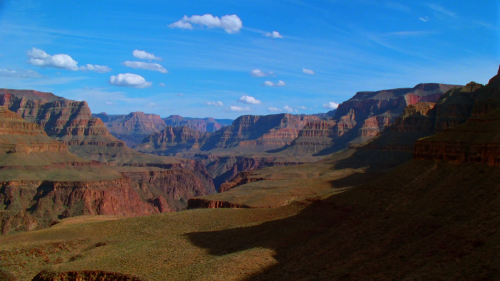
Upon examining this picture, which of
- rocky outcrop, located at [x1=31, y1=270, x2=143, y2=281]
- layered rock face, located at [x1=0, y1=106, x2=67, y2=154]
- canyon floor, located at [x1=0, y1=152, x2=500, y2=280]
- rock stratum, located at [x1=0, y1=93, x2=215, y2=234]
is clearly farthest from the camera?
layered rock face, located at [x1=0, y1=106, x2=67, y2=154]

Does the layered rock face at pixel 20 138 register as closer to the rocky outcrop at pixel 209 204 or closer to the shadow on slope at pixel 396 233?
the rocky outcrop at pixel 209 204

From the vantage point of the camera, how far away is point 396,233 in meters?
33.8

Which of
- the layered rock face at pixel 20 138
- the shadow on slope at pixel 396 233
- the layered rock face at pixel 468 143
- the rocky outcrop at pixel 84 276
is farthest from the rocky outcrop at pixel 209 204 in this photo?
the layered rock face at pixel 20 138

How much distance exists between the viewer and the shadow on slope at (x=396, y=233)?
1013 inches

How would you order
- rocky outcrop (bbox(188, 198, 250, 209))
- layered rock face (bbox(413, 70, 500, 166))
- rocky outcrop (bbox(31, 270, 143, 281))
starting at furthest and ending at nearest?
rocky outcrop (bbox(188, 198, 250, 209)), rocky outcrop (bbox(31, 270, 143, 281)), layered rock face (bbox(413, 70, 500, 166))

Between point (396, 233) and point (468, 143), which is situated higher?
point (468, 143)

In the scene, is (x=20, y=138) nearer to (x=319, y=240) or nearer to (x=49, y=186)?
(x=49, y=186)

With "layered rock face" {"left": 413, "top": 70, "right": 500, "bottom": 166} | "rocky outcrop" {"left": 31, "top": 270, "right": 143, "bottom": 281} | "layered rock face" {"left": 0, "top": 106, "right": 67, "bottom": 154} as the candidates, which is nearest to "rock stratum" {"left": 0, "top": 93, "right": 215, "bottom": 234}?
"layered rock face" {"left": 0, "top": 106, "right": 67, "bottom": 154}

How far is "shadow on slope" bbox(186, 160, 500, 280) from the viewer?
25.7 m

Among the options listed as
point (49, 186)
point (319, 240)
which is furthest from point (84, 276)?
point (49, 186)

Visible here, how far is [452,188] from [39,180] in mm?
120001

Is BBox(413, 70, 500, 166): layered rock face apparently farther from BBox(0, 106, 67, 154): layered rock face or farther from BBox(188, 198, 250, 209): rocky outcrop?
BBox(0, 106, 67, 154): layered rock face

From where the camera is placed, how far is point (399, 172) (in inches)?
1858

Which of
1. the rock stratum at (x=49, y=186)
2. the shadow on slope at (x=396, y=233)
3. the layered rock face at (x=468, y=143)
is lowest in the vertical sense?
the rock stratum at (x=49, y=186)
